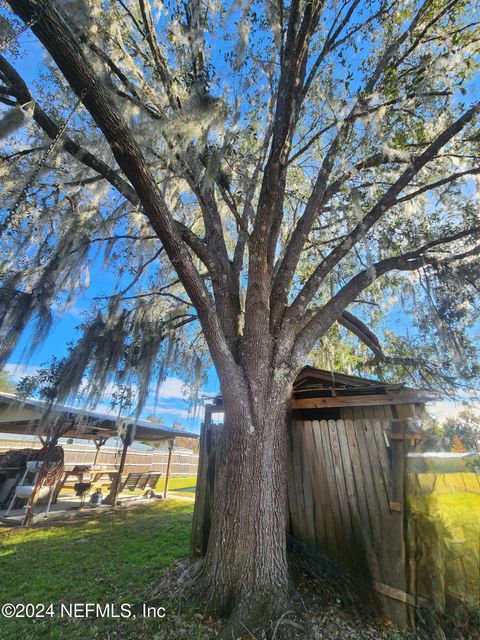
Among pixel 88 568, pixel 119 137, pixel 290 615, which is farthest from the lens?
pixel 88 568

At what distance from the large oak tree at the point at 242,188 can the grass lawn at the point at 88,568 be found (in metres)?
0.74

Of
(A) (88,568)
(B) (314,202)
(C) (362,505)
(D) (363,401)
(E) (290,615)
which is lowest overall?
(A) (88,568)

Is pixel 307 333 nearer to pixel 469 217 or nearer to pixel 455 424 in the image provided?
pixel 469 217

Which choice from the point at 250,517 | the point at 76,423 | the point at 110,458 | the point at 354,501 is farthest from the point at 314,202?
the point at 110,458

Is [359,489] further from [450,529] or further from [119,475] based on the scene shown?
[119,475]

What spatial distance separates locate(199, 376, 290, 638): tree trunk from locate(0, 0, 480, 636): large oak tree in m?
0.01

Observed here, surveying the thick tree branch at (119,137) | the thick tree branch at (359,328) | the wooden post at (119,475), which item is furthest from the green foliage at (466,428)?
the wooden post at (119,475)

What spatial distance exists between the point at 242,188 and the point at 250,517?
12.6ft

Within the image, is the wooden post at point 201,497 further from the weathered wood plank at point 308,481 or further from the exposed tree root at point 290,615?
the weathered wood plank at point 308,481

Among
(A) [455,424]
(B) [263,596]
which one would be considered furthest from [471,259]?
(B) [263,596]

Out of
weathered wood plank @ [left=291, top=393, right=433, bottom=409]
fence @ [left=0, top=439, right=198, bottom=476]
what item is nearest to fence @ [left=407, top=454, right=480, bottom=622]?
weathered wood plank @ [left=291, top=393, right=433, bottom=409]

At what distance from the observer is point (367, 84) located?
12.2 feet

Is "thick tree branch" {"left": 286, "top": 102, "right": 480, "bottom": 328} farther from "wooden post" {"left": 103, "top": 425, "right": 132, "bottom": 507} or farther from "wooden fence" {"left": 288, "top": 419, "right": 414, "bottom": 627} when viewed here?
"wooden post" {"left": 103, "top": 425, "right": 132, "bottom": 507}

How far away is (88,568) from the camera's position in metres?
3.41
